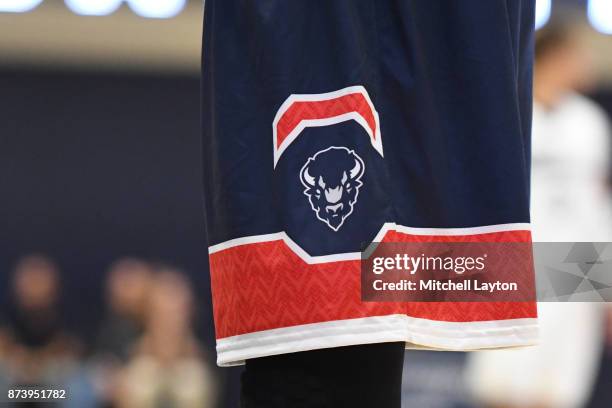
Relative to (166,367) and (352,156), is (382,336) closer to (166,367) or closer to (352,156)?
(352,156)

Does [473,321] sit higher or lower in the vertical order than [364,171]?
lower

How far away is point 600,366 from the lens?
277 inches

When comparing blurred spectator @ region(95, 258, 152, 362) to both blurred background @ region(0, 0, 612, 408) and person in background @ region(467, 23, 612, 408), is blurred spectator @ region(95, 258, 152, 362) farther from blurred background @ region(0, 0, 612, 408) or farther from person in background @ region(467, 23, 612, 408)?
person in background @ region(467, 23, 612, 408)

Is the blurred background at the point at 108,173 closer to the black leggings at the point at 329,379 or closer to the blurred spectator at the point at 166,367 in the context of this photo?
the blurred spectator at the point at 166,367

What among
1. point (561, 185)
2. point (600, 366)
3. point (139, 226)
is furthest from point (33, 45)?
point (561, 185)

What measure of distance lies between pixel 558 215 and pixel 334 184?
83.7 inches

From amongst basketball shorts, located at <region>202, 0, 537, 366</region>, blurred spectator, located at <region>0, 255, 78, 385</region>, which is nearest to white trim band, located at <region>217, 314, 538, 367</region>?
basketball shorts, located at <region>202, 0, 537, 366</region>

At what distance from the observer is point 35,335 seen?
5.57 meters

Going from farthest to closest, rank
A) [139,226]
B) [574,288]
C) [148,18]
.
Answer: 1. [139,226]
2. [148,18]
3. [574,288]

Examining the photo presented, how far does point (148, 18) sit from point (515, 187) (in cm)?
602

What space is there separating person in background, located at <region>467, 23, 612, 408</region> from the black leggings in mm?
2027

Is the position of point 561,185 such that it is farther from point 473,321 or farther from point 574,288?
point 473,321

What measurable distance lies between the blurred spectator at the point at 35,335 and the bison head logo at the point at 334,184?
3570mm

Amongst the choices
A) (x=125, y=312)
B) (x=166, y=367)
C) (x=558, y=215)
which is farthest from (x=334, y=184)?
(x=125, y=312)
